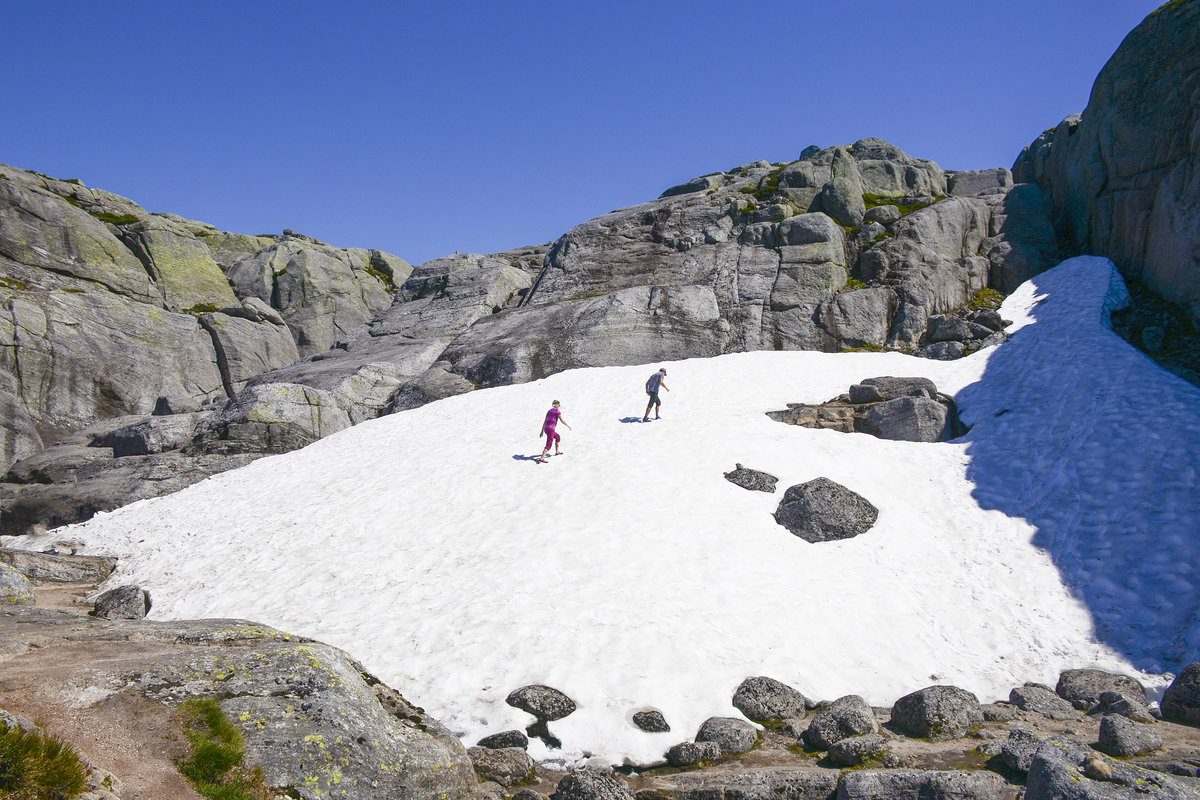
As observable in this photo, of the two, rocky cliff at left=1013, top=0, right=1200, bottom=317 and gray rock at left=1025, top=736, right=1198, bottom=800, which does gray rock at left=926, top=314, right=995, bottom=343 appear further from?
gray rock at left=1025, top=736, right=1198, bottom=800

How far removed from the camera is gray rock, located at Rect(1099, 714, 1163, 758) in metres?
9.20

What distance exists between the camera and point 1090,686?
12.7 metres

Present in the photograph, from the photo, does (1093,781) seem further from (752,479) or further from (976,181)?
(976,181)

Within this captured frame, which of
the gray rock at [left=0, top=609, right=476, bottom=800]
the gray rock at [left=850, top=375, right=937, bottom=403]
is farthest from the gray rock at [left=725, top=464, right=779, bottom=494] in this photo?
the gray rock at [left=0, top=609, right=476, bottom=800]

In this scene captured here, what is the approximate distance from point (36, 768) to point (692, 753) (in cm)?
835

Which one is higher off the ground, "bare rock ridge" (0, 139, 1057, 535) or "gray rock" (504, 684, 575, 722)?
"bare rock ridge" (0, 139, 1057, 535)

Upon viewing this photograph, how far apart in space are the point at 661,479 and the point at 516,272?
33573 mm

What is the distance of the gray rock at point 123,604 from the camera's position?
15.6m

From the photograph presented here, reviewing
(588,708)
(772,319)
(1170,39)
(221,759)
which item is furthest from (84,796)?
Answer: (1170,39)

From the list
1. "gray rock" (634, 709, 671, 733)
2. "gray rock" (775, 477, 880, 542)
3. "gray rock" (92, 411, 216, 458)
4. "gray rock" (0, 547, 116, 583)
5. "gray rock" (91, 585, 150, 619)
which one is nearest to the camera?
→ "gray rock" (634, 709, 671, 733)

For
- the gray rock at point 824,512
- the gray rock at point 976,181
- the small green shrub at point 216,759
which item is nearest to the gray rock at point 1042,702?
the gray rock at point 824,512

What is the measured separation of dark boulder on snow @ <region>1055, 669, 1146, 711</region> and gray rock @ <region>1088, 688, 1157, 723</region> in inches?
18.5

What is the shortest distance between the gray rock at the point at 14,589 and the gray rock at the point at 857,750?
48.4ft

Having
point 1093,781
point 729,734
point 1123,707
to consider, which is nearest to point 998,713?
point 1123,707
